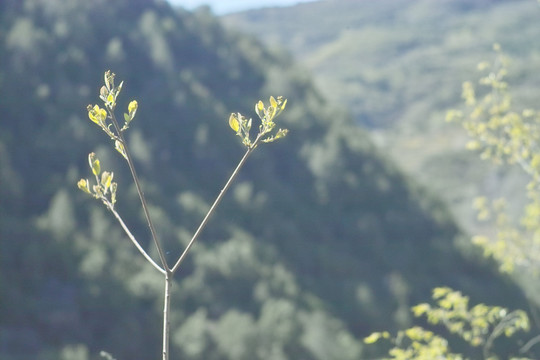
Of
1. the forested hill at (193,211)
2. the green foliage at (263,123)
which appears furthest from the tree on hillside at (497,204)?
the forested hill at (193,211)

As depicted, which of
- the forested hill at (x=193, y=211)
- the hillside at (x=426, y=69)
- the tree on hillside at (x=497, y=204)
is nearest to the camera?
the tree on hillside at (x=497, y=204)

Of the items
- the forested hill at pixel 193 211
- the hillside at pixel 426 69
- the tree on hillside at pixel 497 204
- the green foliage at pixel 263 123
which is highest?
the hillside at pixel 426 69

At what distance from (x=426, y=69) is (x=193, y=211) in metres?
127

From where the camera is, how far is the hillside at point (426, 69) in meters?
103

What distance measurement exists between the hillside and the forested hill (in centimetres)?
4000

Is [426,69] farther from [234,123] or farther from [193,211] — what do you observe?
[234,123]

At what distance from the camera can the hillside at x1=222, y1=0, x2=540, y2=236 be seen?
103m

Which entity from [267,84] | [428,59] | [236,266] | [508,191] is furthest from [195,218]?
[428,59]

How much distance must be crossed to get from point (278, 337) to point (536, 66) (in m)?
97.2

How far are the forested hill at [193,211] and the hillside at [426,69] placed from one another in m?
40.0

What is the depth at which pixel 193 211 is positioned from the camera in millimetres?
37156

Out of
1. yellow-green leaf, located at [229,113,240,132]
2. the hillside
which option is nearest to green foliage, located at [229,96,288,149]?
yellow-green leaf, located at [229,113,240,132]

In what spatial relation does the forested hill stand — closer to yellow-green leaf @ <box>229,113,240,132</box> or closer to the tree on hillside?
the tree on hillside

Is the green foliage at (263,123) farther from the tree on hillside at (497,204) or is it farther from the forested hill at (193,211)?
the forested hill at (193,211)
